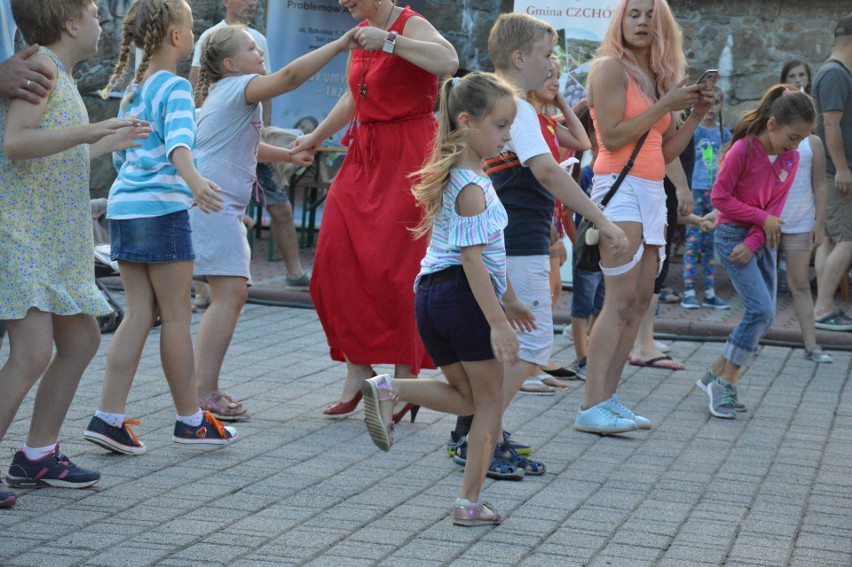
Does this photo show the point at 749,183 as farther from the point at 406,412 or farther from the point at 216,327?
the point at 216,327

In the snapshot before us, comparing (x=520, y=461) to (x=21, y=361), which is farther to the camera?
(x=520, y=461)

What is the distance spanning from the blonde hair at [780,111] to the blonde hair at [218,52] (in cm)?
269

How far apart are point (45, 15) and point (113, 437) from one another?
1614 millimetres

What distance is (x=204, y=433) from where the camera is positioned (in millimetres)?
5039

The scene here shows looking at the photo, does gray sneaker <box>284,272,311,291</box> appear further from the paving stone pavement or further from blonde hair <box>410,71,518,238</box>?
blonde hair <box>410,71,518,238</box>

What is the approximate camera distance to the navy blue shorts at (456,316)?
4.05 meters

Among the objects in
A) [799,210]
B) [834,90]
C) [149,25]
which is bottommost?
[799,210]

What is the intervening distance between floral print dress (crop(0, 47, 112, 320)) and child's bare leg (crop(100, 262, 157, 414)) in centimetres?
58

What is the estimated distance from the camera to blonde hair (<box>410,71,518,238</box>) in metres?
4.06

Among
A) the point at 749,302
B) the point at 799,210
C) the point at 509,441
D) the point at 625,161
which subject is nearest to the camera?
the point at 509,441

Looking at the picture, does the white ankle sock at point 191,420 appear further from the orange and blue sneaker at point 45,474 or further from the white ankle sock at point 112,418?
the orange and blue sneaker at point 45,474

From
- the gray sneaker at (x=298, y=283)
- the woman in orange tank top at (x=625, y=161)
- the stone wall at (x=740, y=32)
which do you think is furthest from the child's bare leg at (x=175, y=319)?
the stone wall at (x=740, y=32)

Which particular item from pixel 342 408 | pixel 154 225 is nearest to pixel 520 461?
pixel 342 408

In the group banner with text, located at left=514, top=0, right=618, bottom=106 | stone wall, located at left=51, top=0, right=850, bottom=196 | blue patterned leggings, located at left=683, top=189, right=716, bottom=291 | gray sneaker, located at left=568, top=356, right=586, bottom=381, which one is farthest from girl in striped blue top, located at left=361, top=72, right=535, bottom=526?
stone wall, located at left=51, top=0, right=850, bottom=196
